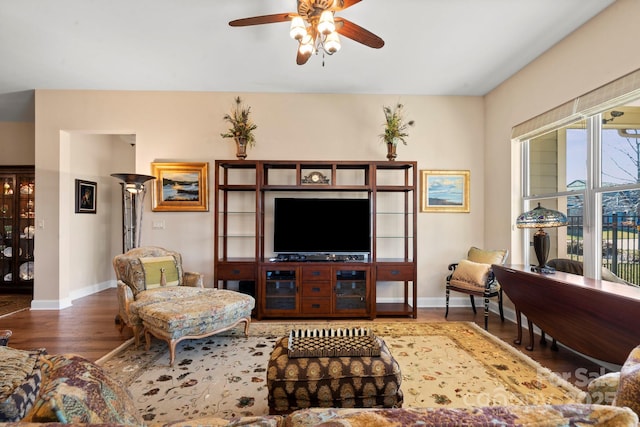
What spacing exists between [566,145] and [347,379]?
311 cm

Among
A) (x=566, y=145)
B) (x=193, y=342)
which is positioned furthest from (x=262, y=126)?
(x=566, y=145)

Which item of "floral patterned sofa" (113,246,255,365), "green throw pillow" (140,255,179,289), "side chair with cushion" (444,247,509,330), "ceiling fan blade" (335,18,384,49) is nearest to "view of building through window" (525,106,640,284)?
"side chair with cushion" (444,247,509,330)

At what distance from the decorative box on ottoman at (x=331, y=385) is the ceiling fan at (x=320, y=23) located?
2.01 metres

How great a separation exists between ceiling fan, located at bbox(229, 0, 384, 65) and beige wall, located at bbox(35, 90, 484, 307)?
179cm

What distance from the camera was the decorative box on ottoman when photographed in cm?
158

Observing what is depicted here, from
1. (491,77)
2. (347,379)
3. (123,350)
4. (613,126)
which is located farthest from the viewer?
(491,77)

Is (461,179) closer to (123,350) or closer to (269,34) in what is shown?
(269,34)

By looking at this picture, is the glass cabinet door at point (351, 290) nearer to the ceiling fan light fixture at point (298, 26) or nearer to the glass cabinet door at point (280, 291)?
the glass cabinet door at point (280, 291)

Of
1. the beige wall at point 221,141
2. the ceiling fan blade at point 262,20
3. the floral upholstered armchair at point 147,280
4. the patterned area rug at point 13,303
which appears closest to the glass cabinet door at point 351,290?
the beige wall at point 221,141

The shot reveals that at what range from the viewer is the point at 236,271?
356cm

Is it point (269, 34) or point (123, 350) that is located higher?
point (269, 34)

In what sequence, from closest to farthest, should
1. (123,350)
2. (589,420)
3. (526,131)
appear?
(589,420)
(123,350)
(526,131)

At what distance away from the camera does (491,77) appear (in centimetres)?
356

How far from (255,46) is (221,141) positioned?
1.46m
